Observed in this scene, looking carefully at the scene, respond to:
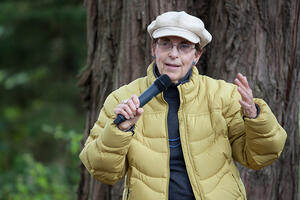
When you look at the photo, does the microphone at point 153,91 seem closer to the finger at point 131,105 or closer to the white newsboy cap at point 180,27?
the finger at point 131,105

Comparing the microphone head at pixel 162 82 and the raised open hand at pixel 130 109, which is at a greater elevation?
the microphone head at pixel 162 82

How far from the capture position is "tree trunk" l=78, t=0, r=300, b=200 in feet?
14.0

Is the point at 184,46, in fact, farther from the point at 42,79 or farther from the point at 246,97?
the point at 42,79

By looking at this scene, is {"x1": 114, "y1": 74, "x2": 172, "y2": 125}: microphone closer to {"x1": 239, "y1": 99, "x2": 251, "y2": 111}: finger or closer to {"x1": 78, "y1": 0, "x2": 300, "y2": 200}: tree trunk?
{"x1": 239, "y1": 99, "x2": 251, "y2": 111}: finger

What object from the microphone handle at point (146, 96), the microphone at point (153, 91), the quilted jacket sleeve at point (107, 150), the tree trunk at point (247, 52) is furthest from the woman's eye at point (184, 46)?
the tree trunk at point (247, 52)

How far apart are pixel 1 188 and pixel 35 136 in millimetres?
1900

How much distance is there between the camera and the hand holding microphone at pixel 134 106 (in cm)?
273

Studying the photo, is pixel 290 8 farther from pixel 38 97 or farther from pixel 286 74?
pixel 38 97

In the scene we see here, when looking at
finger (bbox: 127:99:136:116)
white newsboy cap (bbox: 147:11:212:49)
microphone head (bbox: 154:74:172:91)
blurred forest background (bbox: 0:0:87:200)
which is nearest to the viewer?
finger (bbox: 127:99:136:116)

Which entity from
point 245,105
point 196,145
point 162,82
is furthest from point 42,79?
point 245,105

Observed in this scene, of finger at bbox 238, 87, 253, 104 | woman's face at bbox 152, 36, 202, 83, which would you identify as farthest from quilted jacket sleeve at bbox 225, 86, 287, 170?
woman's face at bbox 152, 36, 202, 83

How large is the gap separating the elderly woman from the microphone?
0.17 m

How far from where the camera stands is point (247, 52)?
4.29 meters

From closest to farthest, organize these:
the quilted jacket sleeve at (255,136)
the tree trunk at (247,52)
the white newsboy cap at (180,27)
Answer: the quilted jacket sleeve at (255,136)
the white newsboy cap at (180,27)
the tree trunk at (247,52)
